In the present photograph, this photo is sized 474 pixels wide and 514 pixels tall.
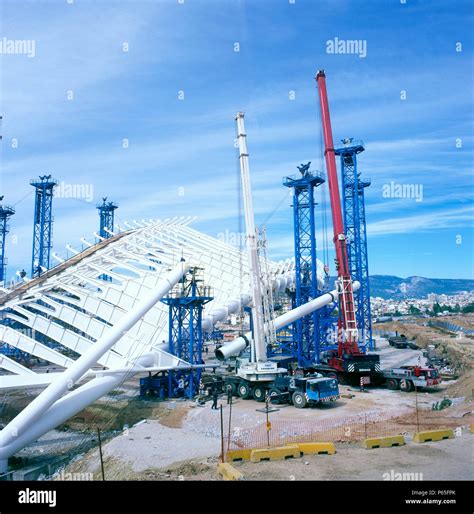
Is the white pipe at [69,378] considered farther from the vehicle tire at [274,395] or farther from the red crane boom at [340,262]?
the red crane boom at [340,262]

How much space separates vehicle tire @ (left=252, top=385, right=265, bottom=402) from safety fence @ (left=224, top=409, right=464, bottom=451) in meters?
4.77

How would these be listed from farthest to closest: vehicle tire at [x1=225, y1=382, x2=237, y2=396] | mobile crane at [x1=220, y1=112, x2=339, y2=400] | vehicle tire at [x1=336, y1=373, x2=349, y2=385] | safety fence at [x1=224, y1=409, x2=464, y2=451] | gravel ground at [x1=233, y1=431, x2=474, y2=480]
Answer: vehicle tire at [x1=336, y1=373, x2=349, y2=385], vehicle tire at [x1=225, y1=382, x2=237, y2=396], mobile crane at [x1=220, y1=112, x2=339, y2=400], safety fence at [x1=224, y1=409, x2=464, y2=451], gravel ground at [x1=233, y1=431, x2=474, y2=480]

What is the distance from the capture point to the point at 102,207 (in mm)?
70062

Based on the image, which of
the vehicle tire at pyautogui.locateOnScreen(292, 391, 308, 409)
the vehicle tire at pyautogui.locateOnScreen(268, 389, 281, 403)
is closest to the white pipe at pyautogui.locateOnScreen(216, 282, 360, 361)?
the vehicle tire at pyautogui.locateOnScreen(268, 389, 281, 403)

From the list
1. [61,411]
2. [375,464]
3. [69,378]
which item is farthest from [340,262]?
[61,411]

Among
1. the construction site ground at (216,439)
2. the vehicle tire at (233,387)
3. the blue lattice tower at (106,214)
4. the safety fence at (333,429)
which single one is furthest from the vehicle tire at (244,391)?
the blue lattice tower at (106,214)

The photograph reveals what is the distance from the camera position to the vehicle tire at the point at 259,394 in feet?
81.9

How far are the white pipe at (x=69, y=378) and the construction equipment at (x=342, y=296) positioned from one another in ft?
44.0

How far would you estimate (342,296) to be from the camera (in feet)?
101

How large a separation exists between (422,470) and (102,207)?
64.5 meters

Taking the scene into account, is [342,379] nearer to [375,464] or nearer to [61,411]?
[375,464]

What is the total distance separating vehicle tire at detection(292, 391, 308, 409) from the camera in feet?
74.8

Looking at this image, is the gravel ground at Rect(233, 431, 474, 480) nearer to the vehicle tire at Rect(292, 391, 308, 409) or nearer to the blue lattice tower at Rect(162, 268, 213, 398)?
the vehicle tire at Rect(292, 391, 308, 409)

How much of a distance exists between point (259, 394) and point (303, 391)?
3027 millimetres
